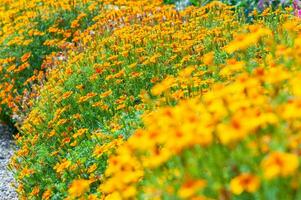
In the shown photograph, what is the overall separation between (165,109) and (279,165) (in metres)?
0.67

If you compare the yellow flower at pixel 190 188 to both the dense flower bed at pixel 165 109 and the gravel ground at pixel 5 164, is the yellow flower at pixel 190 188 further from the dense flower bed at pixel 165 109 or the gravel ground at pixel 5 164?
the gravel ground at pixel 5 164

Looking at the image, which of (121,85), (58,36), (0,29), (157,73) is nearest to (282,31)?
(157,73)

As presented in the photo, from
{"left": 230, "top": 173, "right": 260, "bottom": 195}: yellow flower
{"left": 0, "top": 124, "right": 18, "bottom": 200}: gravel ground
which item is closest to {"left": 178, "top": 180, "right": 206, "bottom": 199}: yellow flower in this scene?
{"left": 230, "top": 173, "right": 260, "bottom": 195}: yellow flower

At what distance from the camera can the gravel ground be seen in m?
6.00

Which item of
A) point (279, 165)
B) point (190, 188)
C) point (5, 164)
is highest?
point (279, 165)

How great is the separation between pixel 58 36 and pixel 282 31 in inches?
159

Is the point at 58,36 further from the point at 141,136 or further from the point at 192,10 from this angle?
the point at 141,136

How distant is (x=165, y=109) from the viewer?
2.39 m

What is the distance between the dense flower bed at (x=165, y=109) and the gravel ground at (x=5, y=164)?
18.1 inches

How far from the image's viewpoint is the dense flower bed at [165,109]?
2.11 m

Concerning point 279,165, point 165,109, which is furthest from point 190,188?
point 165,109

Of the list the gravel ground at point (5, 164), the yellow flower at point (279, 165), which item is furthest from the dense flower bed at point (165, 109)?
the gravel ground at point (5, 164)

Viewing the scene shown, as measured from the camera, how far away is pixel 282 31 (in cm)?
463

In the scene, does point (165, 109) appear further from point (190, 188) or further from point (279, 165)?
point (279, 165)
